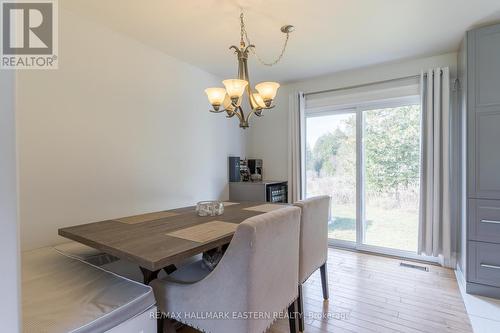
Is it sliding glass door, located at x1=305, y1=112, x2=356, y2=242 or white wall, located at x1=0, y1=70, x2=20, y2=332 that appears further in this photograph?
sliding glass door, located at x1=305, y1=112, x2=356, y2=242

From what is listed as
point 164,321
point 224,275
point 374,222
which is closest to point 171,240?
point 224,275

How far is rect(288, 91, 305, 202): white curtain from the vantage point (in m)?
3.62

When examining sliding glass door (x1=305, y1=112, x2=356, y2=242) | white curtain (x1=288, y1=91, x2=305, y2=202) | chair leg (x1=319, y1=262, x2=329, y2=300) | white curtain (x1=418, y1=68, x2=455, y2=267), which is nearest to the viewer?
chair leg (x1=319, y1=262, x2=329, y2=300)

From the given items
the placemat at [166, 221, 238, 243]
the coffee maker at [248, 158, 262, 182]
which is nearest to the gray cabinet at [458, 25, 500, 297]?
the placemat at [166, 221, 238, 243]

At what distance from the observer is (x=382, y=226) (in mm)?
3271

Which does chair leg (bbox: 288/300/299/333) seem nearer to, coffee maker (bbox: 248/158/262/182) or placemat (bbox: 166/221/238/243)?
placemat (bbox: 166/221/238/243)

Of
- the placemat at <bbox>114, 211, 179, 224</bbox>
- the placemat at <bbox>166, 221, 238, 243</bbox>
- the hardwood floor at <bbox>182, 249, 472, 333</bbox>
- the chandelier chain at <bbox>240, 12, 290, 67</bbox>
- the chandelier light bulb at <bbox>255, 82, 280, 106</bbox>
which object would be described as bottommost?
the hardwood floor at <bbox>182, 249, 472, 333</bbox>

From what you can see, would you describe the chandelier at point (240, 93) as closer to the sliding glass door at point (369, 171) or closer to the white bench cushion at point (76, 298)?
the white bench cushion at point (76, 298)

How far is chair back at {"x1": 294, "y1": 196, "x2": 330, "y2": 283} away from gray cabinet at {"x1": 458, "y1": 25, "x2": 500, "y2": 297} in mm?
1384

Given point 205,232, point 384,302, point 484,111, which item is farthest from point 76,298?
point 484,111

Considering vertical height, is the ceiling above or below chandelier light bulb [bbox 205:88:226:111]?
above

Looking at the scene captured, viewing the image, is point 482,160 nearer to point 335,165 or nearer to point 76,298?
point 335,165

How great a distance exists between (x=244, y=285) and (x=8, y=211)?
35.0 inches

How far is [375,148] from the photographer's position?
3287mm
